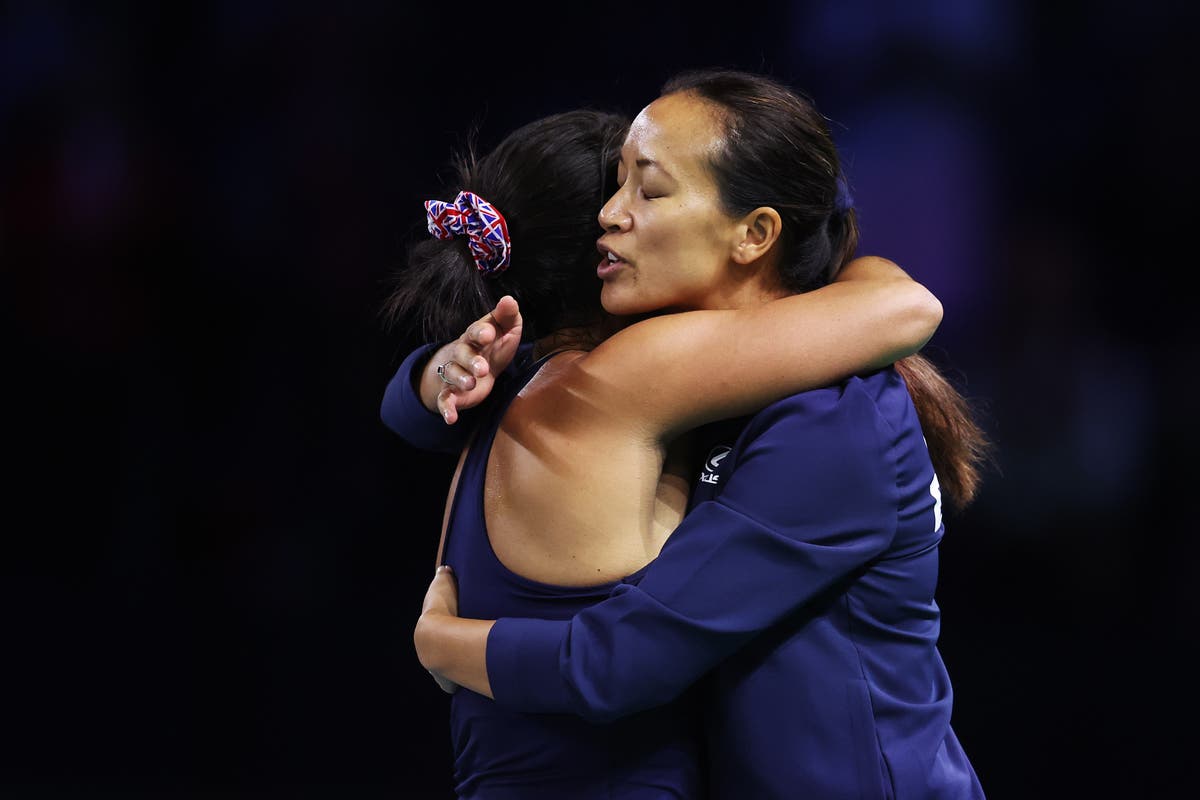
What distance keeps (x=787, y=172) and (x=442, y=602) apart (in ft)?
1.90

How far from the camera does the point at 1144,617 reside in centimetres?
278

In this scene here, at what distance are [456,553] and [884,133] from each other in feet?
6.18

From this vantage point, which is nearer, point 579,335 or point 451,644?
point 451,644

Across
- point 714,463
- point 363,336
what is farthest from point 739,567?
point 363,336

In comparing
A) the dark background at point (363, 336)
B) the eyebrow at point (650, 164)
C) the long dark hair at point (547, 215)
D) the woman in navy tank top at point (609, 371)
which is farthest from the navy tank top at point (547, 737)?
the dark background at point (363, 336)

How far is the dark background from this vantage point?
2.77 metres

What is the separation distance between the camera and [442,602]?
4.52ft

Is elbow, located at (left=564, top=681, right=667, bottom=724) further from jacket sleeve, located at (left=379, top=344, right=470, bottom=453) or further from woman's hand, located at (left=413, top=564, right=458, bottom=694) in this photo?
jacket sleeve, located at (left=379, top=344, right=470, bottom=453)

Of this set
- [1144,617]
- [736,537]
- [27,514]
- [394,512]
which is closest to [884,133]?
[1144,617]

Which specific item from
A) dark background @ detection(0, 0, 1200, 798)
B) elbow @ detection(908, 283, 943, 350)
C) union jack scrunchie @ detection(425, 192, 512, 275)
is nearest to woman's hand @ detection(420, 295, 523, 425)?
union jack scrunchie @ detection(425, 192, 512, 275)

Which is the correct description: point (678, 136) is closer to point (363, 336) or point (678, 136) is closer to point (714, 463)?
point (714, 463)

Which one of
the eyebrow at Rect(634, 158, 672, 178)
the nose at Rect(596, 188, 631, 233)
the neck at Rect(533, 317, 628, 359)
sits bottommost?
the neck at Rect(533, 317, 628, 359)

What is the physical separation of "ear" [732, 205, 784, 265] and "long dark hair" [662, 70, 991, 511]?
1 centimetres

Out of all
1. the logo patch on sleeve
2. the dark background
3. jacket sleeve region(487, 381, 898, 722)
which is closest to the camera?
jacket sleeve region(487, 381, 898, 722)
